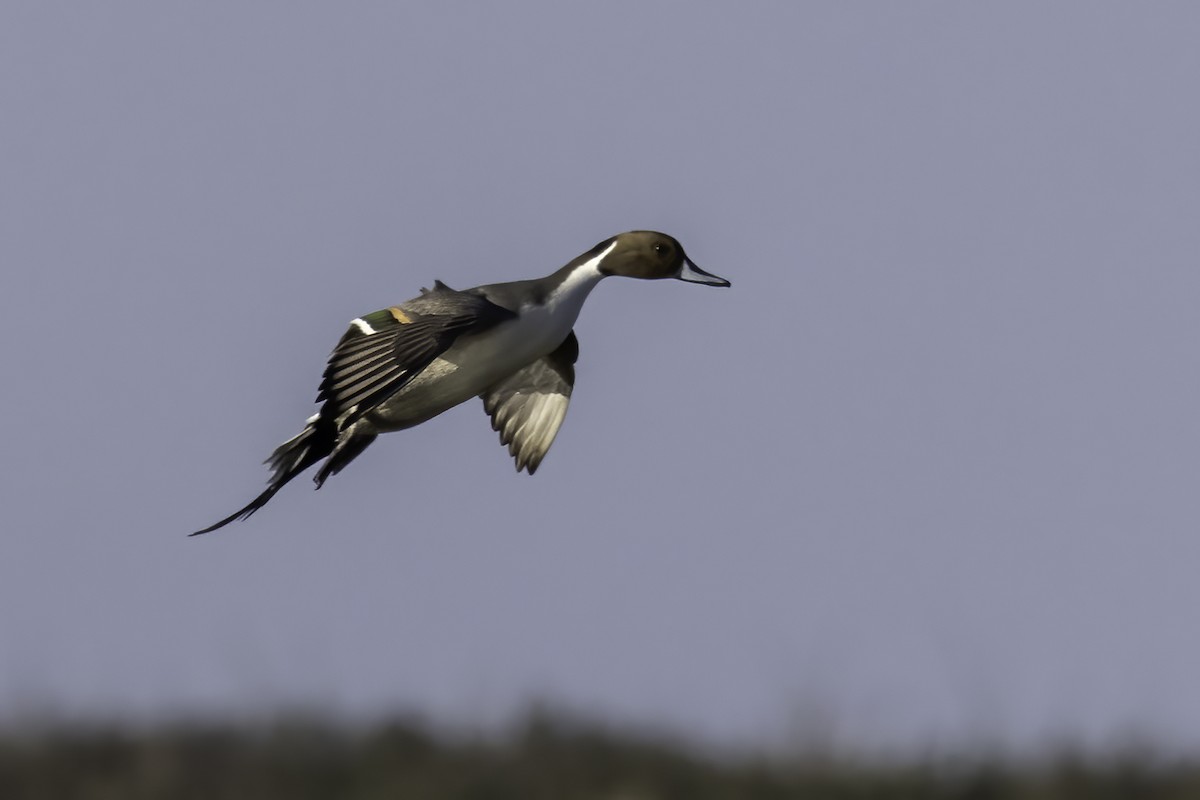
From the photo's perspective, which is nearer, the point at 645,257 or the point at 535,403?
the point at 645,257

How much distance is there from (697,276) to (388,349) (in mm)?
2078

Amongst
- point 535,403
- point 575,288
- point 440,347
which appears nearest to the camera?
point 440,347

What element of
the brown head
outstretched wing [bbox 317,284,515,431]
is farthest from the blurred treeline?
the brown head

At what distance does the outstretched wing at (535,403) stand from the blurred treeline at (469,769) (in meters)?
3.54

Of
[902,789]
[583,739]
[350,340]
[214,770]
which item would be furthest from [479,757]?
→ [350,340]

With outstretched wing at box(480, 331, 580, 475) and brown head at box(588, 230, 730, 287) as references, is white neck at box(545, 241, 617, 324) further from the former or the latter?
outstretched wing at box(480, 331, 580, 475)

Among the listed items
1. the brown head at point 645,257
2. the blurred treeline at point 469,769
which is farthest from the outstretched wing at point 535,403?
the blurred treeline at point 469,769

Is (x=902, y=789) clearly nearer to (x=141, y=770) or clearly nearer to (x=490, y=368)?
(x=141, y=770)

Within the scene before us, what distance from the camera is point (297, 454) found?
728 cm

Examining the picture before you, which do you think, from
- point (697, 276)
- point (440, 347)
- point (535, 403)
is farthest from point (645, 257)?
point (440, 347)

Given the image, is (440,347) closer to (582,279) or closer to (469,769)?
(582,279)

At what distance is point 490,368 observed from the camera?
7.01 meters

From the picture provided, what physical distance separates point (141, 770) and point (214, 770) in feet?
0.62

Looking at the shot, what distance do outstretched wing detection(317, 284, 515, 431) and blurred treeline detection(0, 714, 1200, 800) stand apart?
2.00 metres
